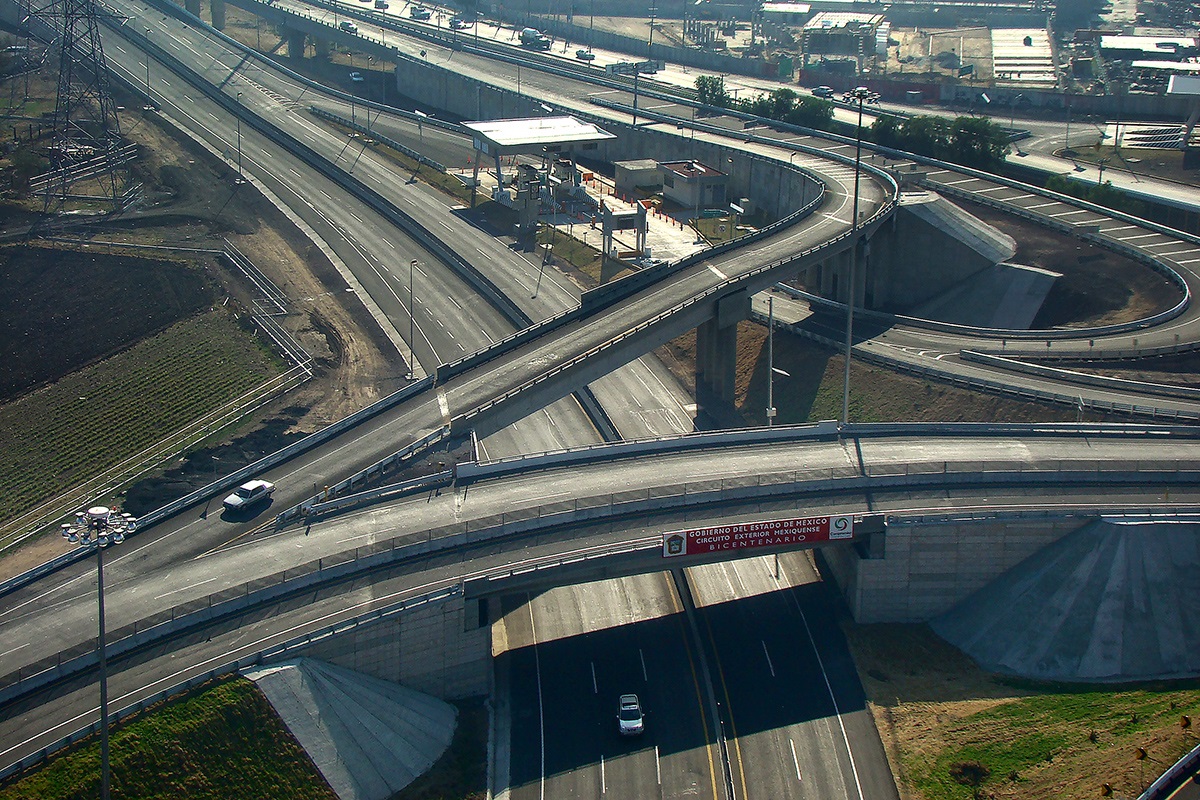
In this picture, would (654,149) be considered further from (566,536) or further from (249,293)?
(566,536)

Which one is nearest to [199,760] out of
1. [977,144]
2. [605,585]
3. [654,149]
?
Result: [605,585]

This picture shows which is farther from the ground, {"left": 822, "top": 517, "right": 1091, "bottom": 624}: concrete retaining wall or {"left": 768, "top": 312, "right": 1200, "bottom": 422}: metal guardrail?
{"left": 768, "top": 312, "right": 1200, "bottom": 422}: metal guardrail

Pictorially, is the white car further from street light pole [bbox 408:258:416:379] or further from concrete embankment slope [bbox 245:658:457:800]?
street light pole [bbox 408:258:416:379]

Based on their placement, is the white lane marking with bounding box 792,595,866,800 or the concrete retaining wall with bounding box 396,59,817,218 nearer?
the white lane marking with bounding box 792,595,866,800

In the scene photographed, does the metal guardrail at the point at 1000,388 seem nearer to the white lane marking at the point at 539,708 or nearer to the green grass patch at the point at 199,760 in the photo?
the white lane marking at the point at 539,708

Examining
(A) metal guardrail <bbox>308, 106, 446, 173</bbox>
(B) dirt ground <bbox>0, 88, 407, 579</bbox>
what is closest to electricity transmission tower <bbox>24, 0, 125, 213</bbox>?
(B) dirt ground <bbox>0, 88, 407, 579</bbox>

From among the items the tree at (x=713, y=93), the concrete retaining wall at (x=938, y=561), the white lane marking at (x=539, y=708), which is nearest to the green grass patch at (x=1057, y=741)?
the concrete retaining wall at (x=938, y=561)
